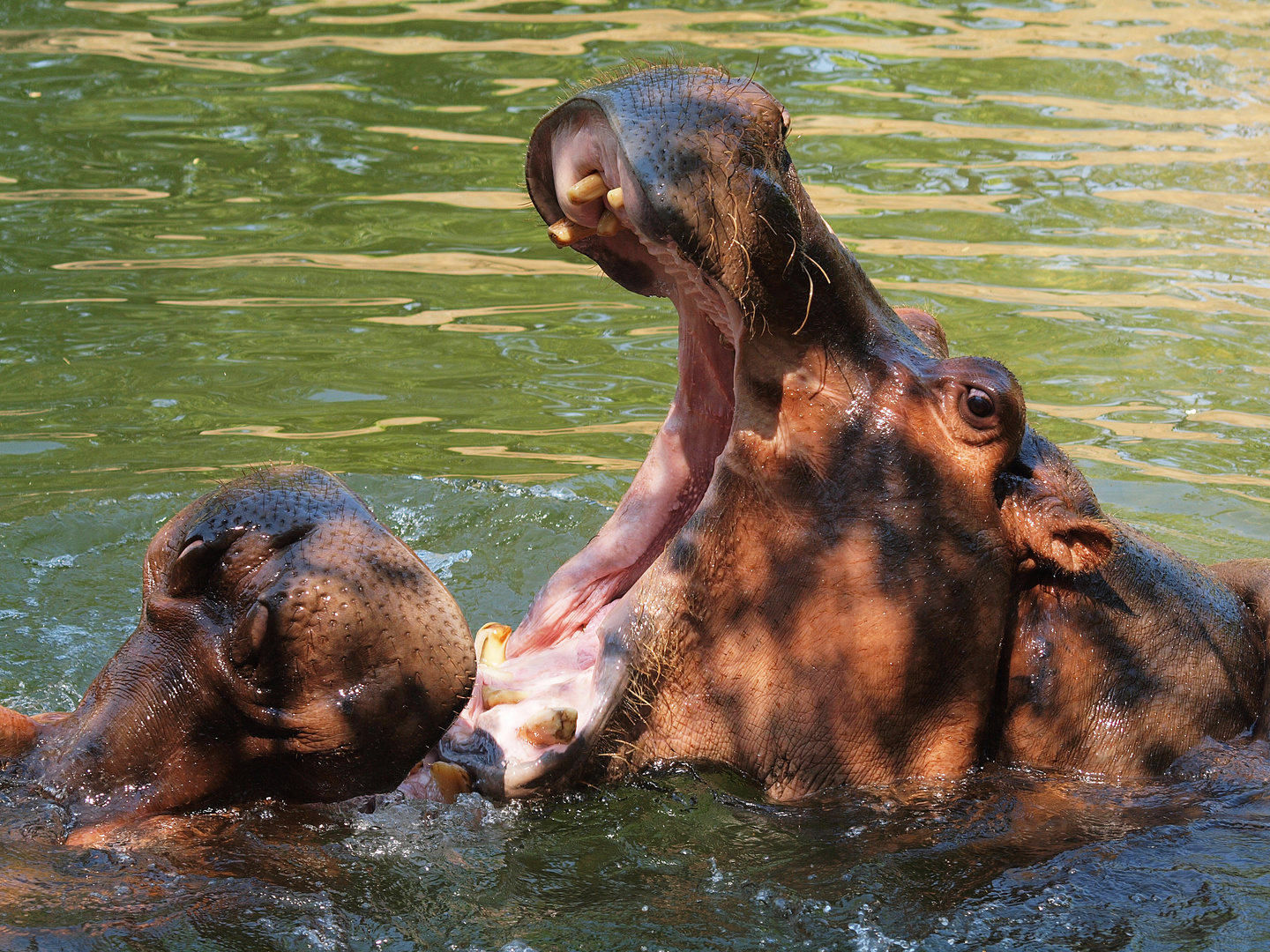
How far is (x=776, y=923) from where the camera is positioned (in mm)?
3432

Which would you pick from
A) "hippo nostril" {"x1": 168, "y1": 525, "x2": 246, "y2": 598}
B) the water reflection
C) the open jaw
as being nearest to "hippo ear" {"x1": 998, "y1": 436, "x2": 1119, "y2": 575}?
the open jaw

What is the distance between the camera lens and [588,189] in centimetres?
385

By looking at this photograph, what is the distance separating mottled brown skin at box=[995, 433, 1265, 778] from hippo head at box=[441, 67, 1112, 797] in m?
0.08

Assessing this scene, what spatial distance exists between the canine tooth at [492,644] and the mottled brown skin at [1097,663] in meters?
1.37

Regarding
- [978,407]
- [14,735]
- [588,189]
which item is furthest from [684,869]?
[588,189]

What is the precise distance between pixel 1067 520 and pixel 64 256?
803 cm

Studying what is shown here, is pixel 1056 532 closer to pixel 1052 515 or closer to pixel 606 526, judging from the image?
pixel 1052 515

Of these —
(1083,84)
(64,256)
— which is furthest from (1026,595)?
(1083,84)

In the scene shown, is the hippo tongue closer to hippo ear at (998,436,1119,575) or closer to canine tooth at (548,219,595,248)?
canine tooth at (548,219,595,248)

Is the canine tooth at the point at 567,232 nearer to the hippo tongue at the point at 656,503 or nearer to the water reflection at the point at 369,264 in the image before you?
the hippo tongue at the point at 656,503

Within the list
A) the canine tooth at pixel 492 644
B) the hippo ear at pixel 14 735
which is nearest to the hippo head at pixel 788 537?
the canine tooth at pixel 492 644

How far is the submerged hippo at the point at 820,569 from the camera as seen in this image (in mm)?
3734

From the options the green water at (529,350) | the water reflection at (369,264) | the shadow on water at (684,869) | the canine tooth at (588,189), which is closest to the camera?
the shadow on water at (684,869)

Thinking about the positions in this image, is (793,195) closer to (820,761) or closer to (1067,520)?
(1067,520)
